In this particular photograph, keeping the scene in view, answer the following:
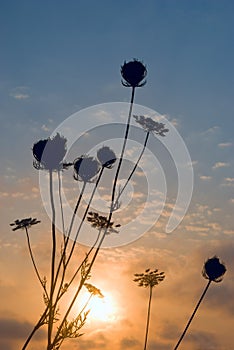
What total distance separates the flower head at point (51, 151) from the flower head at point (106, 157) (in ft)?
5.06

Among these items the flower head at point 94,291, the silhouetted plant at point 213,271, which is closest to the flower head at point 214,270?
the silhouetted plant at point 213,271

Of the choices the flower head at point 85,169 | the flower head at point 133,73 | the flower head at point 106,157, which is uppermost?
the flower head at point 133,73

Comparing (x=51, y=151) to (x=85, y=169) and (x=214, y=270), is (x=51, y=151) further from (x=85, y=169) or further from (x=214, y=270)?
(x=214, y=270)

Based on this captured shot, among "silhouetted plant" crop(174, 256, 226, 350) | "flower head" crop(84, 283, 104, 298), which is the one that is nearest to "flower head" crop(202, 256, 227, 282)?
"silhouetted plant" crop(174, 256, 226, 350)

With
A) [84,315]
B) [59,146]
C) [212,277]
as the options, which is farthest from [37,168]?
[212,277]

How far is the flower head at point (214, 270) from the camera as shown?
19.1 metres

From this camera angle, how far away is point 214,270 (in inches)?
754

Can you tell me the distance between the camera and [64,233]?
15.0 metres

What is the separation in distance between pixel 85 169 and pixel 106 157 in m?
1.05

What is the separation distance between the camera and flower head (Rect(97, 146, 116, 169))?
1659 cm

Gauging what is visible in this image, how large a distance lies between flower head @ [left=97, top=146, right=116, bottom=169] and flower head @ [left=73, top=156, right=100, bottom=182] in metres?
0.64

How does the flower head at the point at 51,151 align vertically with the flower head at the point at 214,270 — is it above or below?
below

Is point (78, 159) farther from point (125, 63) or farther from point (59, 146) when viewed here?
point (125, 63)

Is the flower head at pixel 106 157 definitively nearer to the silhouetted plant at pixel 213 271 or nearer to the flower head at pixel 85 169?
the flower head at pixel 85 169
